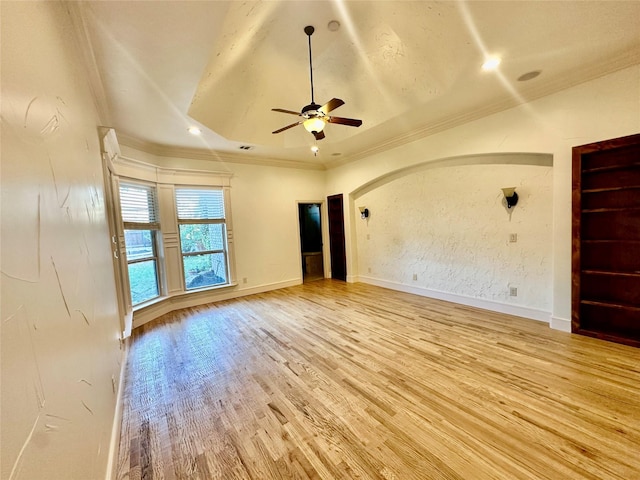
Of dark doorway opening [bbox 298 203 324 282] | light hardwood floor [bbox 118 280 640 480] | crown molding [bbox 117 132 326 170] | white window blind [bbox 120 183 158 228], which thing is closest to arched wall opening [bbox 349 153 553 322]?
light hardwood floor [bbox 118 280 640 480]

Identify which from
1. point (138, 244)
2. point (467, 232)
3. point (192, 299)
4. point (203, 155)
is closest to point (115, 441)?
point (138, 244)

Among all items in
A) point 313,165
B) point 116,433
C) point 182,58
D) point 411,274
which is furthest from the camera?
point 313,165

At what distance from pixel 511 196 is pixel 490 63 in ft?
6.09

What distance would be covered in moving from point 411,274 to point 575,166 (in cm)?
296

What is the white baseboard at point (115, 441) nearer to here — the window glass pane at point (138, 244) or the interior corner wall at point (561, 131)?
the window glass pane at point (138, 244)

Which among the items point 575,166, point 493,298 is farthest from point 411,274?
point 575,166

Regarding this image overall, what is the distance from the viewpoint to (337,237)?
22.5 feet

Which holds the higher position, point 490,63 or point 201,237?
point 490,63

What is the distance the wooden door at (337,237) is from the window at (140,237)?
3981 mm

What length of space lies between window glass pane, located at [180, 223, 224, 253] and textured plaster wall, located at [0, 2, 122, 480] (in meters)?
3.64

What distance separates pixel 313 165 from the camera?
6.64 metres

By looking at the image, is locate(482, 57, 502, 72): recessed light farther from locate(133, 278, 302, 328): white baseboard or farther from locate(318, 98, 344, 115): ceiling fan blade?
locate(133, 278, 302, 328): white baseboard

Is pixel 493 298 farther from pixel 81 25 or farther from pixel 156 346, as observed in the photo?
pixel 81 25

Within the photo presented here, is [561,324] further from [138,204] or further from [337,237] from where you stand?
[138,204]
